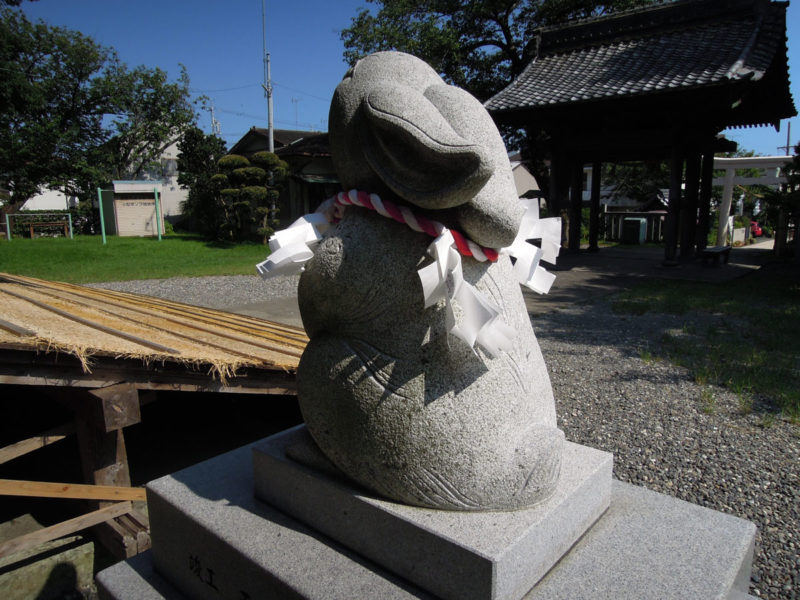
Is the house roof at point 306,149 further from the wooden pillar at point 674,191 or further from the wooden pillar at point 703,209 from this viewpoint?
the wooden pillar at point 703,209

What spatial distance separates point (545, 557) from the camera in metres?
1.77

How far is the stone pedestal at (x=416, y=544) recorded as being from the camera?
167cm

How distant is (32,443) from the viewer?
3.05m

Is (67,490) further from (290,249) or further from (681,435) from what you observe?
(681,435)

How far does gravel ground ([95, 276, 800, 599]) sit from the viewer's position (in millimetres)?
2846

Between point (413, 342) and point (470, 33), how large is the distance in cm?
1711

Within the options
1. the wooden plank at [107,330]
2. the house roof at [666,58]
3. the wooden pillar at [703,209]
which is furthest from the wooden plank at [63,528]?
the wooden pillar at [703,209]

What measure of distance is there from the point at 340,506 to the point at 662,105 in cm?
1132

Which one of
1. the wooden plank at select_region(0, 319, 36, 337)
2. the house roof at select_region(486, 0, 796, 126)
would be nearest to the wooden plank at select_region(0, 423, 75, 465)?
the wooden plank at select_region(0, 319, 36, 337)

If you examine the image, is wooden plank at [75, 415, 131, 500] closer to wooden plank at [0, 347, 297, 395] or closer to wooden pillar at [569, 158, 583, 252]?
wooden plank at [0, 347, 297, 395]

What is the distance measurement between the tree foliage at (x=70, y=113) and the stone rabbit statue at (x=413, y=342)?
83.2 feet

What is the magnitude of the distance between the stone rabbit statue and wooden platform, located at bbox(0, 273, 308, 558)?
1.43 meters

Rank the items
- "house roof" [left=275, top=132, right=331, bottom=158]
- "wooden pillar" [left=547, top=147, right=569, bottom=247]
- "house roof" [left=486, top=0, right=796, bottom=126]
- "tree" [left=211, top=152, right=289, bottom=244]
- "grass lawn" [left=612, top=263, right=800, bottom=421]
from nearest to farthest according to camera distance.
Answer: "grass lawn" [left=612, top=263, right=800, bottom=421], "house roof" [left=486, top=0, right=796, bottom=126], "wooden pillar" [left=547, top=147, right=569, bottom=247], "tree" [left=211, top=152, right=289, bottom=244], "house roof" [left=275, top=132, right=331, bottom=158]

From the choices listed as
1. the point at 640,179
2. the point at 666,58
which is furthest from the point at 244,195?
the point at 640,179
